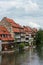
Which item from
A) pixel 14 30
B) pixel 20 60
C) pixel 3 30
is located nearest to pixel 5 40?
pixel 3 30

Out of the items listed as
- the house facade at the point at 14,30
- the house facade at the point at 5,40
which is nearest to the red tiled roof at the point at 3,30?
the house facade at the point at 5,40

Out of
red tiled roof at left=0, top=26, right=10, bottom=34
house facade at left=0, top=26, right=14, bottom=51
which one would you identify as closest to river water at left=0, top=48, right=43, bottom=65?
house facade at left=0, top=26, right=14, bottom=51

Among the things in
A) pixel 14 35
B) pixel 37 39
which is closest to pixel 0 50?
pixel 14 35

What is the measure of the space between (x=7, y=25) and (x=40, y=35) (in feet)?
55.6

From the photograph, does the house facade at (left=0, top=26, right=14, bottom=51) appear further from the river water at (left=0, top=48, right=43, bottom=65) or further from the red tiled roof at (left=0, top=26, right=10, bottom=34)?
the river water at (left=0, top=48, right=43, bottom=65)

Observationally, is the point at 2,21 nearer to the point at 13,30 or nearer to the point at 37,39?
the point at 13,30

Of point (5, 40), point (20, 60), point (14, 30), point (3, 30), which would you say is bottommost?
point (20, 60)

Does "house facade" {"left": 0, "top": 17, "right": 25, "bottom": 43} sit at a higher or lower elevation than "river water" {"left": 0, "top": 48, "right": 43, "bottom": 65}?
higher

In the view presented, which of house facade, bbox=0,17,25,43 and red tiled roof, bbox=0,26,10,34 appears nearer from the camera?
red tiled roof, bbox=0,26,10,34

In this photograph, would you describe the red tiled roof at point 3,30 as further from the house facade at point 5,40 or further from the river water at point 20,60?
the river water at point 20,60

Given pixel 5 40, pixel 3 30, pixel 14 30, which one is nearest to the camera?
pixel 5 40

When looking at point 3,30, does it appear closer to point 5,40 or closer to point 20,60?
point 5,40

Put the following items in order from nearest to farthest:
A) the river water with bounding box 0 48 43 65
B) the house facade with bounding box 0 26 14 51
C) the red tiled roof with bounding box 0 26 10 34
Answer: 1. the river water with bounding box 0 48 43 65
2. the house facade with bounding box 0 26 14 51
3. the red tiled roof with bounding box 0 26 10 34

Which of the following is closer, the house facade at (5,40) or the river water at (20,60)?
the river water at (20,60)
